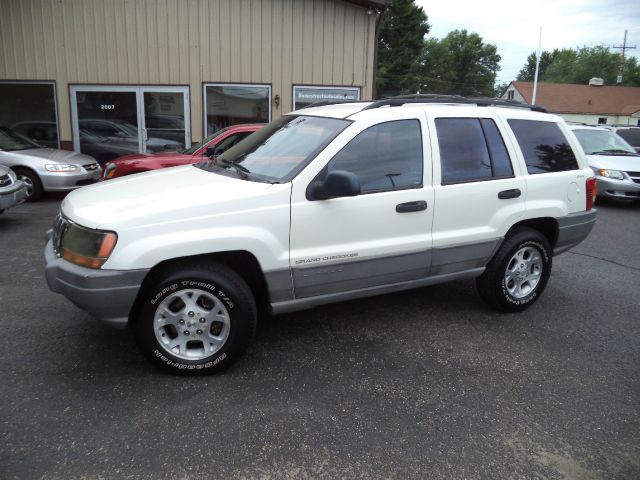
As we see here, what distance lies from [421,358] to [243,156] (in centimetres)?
216

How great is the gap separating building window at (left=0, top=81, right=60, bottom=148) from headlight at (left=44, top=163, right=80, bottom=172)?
358 cm

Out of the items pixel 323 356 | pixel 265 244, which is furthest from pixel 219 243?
pixel 323 356

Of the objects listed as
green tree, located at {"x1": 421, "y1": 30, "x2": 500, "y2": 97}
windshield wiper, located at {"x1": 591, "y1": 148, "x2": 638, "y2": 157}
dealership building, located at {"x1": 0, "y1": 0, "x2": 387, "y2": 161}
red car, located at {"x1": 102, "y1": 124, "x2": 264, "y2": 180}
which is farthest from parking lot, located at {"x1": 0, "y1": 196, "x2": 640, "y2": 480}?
green tree, located at {"x1": 421, "y1": 30, "x2": 500, "y2": 97}

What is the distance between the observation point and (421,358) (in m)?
3.89

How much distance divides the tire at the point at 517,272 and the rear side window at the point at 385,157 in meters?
1.16

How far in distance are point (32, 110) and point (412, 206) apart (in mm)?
12134

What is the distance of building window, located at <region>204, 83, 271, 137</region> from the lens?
1305cm

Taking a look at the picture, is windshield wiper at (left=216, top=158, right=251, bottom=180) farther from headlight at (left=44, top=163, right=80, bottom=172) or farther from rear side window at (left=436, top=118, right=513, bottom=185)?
headlight at (left=44, top=163, right=80, bottom=172)

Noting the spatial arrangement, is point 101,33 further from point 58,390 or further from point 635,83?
point 635,83

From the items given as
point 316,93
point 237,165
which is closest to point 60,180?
point 316,93

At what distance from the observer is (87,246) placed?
3.24 m

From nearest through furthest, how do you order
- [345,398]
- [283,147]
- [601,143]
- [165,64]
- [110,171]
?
[345,398], [283,147], [110,171], [601,143], [165,64]

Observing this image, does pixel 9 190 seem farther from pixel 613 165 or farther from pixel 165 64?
pixel 613 165

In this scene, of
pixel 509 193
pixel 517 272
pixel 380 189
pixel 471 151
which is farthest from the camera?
pixel 517 272
